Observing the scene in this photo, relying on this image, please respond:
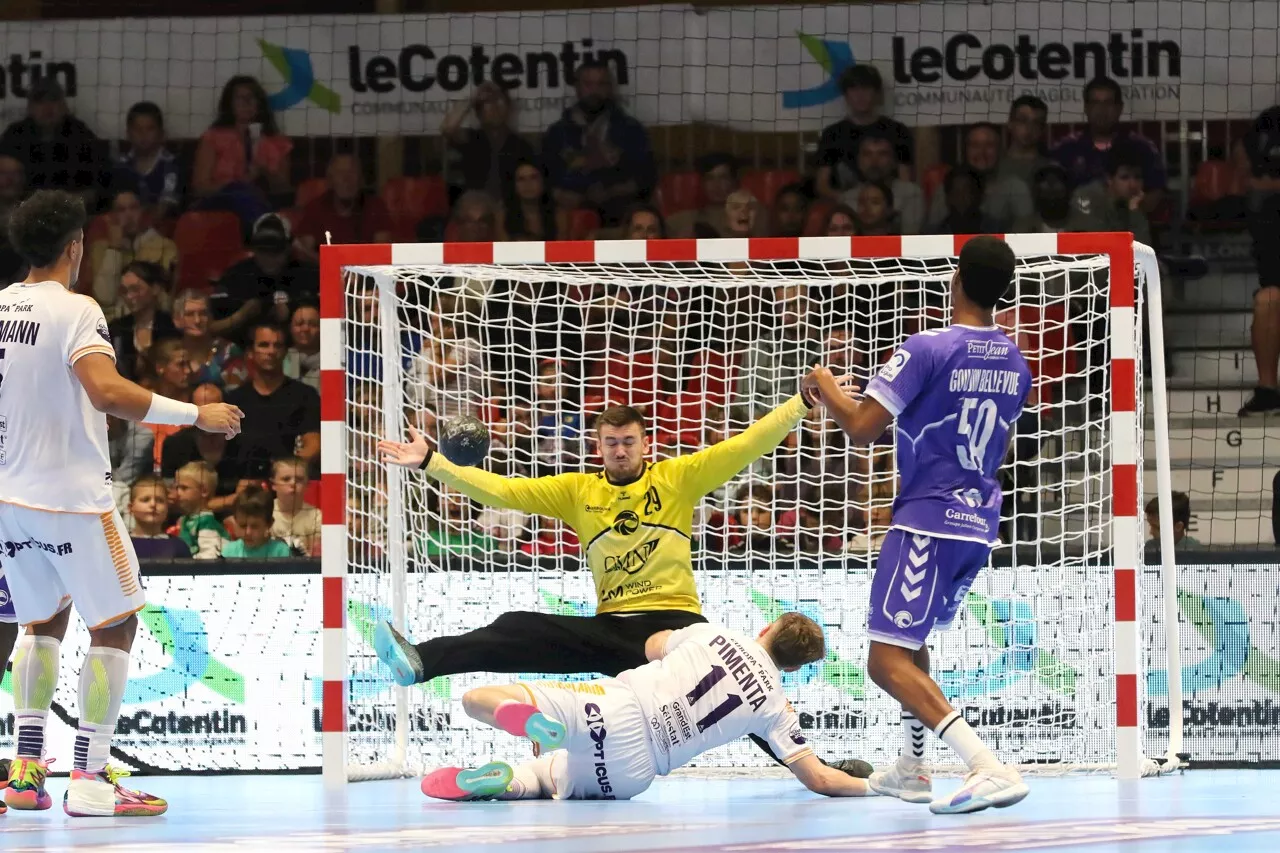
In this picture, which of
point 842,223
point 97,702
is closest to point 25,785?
point 97,702

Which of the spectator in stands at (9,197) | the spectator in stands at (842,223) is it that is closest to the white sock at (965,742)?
the spectator in stands at (842,223)

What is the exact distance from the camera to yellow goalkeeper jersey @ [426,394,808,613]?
7.52 meters

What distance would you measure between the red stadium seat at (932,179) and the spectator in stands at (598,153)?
77.3 inches

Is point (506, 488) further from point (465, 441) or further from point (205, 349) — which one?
point (205, 349)

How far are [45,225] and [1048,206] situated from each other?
7.84 metres

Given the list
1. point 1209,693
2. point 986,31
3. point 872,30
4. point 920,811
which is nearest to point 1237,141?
point 986,31

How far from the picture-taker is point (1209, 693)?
27.0 feet

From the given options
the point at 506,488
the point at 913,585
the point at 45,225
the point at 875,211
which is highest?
the point at 875,211

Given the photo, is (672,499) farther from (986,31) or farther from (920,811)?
(986,31)

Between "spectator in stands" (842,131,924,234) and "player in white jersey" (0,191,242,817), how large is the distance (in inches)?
282

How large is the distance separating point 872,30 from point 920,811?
8.10 metres

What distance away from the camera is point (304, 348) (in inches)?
451

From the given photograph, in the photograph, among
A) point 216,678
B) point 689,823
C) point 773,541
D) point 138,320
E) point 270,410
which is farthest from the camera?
point 138,320

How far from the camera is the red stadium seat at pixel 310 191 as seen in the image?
12.9m
